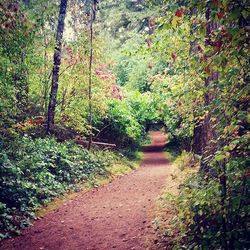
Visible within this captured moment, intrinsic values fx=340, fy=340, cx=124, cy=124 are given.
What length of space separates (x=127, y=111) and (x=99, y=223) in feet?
36.7

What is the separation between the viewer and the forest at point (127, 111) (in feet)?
12.8

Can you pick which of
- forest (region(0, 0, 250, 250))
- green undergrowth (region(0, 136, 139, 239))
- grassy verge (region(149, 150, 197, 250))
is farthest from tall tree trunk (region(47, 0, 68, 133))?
grassy verge (region(149, 150, 197, 250))

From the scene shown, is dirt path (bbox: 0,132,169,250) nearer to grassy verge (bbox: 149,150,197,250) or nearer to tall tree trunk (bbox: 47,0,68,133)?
grassy verge (bbox: 149,150,197,250)

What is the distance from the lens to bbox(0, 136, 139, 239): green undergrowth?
8.07 metres

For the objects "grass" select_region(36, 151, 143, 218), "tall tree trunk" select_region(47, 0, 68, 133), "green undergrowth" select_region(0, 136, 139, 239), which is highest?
"tall tree trunk" select_region(47, 0, 68, 133)

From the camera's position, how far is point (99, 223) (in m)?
8.07

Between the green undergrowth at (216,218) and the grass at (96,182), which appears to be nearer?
the green undergrowth at (216,218)

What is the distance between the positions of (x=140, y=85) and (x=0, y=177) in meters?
20.9

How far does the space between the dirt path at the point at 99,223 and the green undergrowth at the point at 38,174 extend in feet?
1.46

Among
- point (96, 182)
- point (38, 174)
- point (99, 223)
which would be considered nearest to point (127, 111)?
point (96, 182)

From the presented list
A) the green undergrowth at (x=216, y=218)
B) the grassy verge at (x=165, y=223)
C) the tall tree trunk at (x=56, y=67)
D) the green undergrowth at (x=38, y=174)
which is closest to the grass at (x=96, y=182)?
the green undergrowth at (x=38, y=174)

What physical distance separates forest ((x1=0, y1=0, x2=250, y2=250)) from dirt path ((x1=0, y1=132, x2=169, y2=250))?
19.5 inches

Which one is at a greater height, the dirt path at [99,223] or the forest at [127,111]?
the forest at [127,111]

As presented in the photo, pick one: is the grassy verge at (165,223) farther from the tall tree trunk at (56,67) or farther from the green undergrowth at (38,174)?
the tall tree trunk at (56,67)
